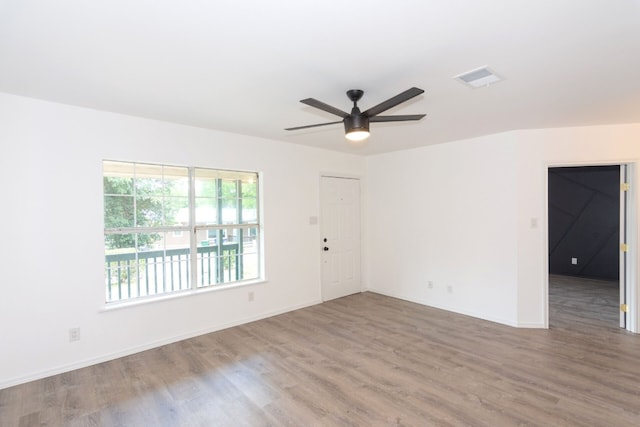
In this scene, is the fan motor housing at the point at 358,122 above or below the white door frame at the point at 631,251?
above

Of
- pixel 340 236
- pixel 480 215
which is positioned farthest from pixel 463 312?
pixel 340 236

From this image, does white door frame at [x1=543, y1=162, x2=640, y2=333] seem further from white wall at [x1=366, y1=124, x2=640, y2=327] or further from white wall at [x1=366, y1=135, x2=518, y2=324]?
white wall at [x1=366, y1=135, x2=518, y2=324]

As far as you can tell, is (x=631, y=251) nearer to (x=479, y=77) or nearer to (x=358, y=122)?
(x=479, y=77)

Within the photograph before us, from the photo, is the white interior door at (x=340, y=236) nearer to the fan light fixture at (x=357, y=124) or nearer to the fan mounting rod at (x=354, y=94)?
the fan mounting rod at (x=354, y=94)

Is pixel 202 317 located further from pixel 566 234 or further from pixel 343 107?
pixel 566 234

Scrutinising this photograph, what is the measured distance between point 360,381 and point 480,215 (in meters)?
2.89

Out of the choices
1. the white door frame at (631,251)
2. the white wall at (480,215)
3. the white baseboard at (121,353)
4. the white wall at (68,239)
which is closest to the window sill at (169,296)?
the white wall at (68,239)

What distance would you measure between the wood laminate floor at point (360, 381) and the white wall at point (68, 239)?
23 cm

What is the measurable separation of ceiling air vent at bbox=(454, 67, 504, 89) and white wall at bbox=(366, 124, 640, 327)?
1962mm

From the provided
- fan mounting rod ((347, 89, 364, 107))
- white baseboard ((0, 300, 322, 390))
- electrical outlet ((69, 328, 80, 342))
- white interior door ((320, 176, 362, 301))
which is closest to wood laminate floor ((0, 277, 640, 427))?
white baseboard ((0, 300, 322, 390))

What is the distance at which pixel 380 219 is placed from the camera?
5754 millimetres

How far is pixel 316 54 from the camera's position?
2.08 meters

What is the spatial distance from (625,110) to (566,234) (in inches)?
177

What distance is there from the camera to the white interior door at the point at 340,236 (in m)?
5.34
